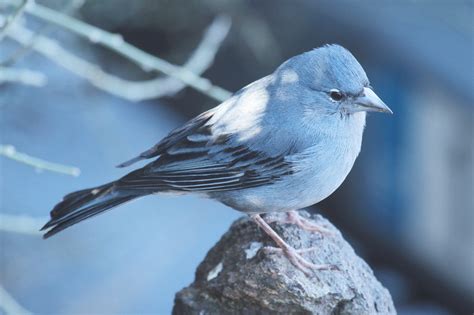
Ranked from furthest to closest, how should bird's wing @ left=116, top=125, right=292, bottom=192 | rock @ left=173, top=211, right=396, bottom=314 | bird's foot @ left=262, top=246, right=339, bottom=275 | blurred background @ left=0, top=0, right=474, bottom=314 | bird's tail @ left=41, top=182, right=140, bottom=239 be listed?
blurred background @ left=0, top=0, right=474, bottom=314, bird's wing @ left=116, top=125, right=292, bottom=192, bird's tail @ left=41, top=182, right=140, bottom=239, bird's foot @ left=262, top=246, right=339, bottom=275, rock @ left=173, top=211, right=396, bottom=314

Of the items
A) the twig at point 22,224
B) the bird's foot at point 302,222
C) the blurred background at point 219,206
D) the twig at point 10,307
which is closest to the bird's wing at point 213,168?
the bird's foot at point 302,222

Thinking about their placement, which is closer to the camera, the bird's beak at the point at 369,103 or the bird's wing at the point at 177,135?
the bird's beak at the point at 369,103

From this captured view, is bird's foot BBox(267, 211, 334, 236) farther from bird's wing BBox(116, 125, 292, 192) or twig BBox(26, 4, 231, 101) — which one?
twig BBox(26, 4, 231, 101)

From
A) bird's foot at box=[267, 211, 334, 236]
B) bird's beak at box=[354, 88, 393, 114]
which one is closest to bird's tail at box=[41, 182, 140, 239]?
bird's foot at box=[267, 211, 334, 236]

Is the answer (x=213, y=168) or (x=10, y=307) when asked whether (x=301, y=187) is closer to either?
(x=213, y=168)

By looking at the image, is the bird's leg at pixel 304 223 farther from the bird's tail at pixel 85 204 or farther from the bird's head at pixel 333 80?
the bird's tail at pixel 85 204

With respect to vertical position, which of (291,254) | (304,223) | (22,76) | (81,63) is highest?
(81,63)

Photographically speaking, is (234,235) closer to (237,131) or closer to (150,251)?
(237,131)

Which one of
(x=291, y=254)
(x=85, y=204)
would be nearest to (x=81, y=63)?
(x=85, y=204)
